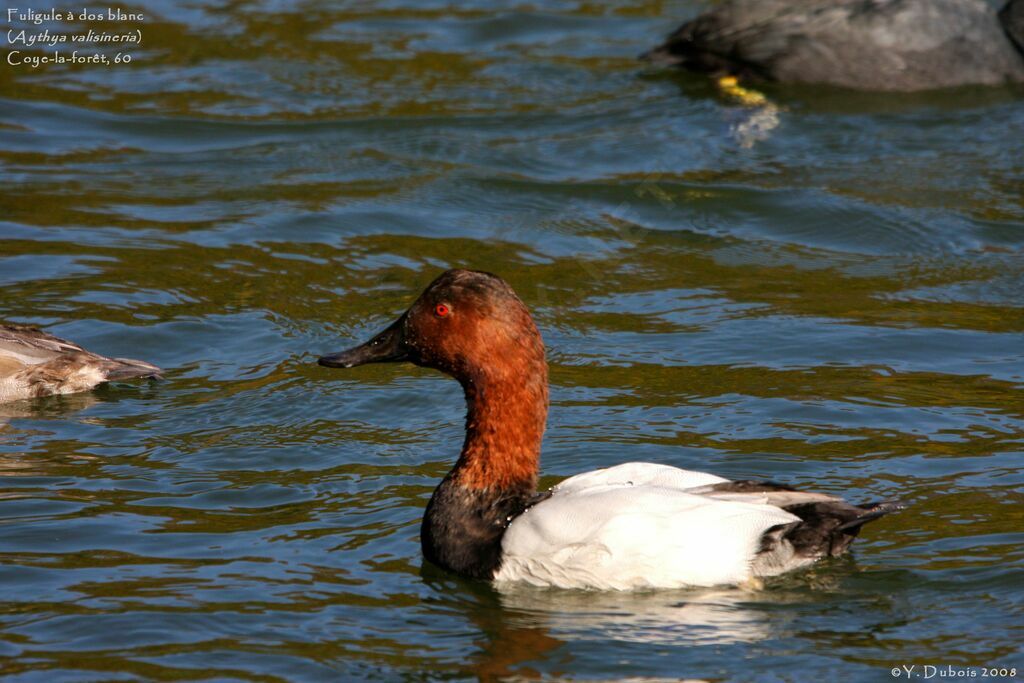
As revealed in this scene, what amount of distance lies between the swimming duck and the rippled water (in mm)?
202

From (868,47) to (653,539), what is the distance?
7.44m

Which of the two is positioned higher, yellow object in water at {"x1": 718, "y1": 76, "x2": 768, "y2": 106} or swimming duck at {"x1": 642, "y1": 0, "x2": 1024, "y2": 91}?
swimming duck at {"x1": 642, "y1": 0, "x2": 1024, "y2": 91}

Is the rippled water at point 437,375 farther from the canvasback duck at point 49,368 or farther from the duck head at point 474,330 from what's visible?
the duck head at point 474,330

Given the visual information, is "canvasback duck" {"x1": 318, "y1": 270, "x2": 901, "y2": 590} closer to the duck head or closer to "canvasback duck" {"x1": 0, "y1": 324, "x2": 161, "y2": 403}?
the duck head

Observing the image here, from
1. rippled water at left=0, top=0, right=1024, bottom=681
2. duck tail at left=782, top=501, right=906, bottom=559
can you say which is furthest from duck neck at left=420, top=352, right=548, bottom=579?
duck tail at left=782, top=501, right=906, bottom=559

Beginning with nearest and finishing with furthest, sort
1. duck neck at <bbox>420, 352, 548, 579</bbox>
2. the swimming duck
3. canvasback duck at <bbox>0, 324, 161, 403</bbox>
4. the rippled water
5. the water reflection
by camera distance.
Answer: the water reflection < the rippled water < duck neck at <bbox>420, 352, 548, 579</bbox> < canvasback duck at <bbox>0, 324, 161, 403</bbox> < the swimming duck

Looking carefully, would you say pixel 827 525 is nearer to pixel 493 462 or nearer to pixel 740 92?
pixel 493 462

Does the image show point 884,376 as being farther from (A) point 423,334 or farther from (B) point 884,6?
(B) point 884,6

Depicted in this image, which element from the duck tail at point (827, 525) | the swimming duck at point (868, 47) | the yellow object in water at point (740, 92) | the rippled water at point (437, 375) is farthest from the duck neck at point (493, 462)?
the swimming duck at point (868, 47)

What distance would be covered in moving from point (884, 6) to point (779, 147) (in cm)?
171

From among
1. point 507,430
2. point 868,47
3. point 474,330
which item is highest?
point 868,47

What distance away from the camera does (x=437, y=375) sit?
8086mm

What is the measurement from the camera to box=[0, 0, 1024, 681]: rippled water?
538 centimetres

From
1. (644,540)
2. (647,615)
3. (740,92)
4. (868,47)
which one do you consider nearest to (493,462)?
(644,540)
